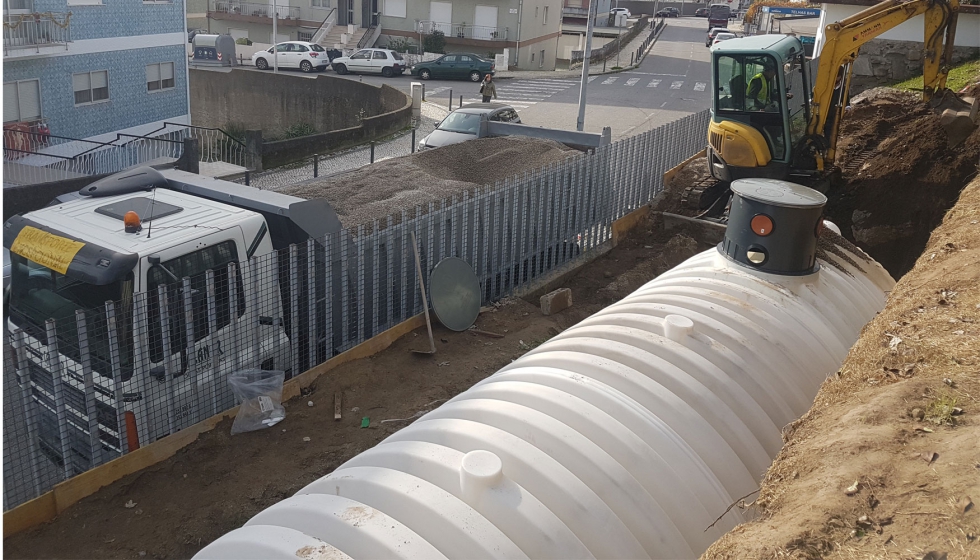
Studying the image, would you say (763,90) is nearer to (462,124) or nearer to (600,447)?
(462,124)

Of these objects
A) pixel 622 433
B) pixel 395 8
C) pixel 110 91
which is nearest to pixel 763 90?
pixel 622 433

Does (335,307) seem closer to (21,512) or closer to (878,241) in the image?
(21,512)

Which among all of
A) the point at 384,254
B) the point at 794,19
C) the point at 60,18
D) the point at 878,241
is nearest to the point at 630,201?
the point at 878,241

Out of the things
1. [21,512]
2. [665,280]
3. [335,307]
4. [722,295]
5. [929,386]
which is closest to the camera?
[929,386]

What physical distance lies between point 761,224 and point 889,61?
20609 mm

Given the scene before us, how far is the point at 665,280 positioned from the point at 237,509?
160 inches

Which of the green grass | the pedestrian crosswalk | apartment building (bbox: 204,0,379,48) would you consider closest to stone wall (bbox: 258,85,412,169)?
the pedestrian crosswalk

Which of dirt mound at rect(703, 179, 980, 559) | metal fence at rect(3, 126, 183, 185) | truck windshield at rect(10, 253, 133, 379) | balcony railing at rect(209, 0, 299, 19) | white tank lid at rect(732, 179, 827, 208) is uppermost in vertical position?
balcony railing at rect(209, 0, 299, 19)

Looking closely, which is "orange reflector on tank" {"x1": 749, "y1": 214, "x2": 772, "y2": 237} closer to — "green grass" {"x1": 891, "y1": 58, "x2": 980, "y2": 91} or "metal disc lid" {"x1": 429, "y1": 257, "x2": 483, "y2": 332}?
"metal disc lid" {"x1": 429, "y1": 257, "x2": 483, "y2": 332}

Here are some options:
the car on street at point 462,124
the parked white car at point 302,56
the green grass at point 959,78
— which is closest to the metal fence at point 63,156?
the car on street at point 462,124

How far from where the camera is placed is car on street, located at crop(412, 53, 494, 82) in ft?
131

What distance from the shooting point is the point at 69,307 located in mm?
6391

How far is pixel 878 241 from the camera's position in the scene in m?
13.3

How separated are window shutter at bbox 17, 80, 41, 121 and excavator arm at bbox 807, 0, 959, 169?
19.7 m
